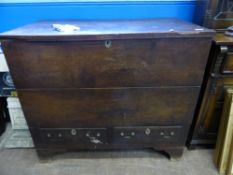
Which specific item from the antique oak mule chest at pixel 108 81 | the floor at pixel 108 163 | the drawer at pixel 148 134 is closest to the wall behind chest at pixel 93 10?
the antique oak mule chest at pixel 108 81

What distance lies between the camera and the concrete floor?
1.28m

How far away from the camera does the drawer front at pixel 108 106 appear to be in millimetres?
1102

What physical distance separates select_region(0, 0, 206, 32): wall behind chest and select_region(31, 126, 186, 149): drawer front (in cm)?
79

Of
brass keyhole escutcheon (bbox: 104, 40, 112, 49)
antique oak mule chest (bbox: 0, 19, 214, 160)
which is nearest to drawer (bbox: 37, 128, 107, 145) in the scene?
antique oak mule chest (bbox: 0, 19, 214, 160)

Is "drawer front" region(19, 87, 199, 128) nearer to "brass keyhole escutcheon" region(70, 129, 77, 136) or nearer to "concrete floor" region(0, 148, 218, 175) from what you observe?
"brass keyhole escutcheon" region(70, 129, 77, 136)

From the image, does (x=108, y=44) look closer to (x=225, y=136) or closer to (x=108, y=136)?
(x=108, y=136)

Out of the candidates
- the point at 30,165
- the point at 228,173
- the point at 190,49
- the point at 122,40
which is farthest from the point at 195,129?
the point at 30,165

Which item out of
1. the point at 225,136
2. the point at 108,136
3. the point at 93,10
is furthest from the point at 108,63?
the point at 225,136

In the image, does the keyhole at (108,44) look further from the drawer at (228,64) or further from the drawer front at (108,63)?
the drawer at (228,64)

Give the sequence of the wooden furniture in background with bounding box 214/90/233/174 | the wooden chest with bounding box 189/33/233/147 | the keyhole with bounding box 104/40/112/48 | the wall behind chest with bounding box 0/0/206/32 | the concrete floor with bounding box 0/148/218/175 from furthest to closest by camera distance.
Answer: the wall behind chest with bounding box 0/0/206/32 → the concrete floor with bounding box 0/148/218/175 → the wooden furniture in background with bounding box 214/90/233/174 → the wooden chest with bounding box 189/33/233/147 → the keyhole with bounding box 104/40/112/48

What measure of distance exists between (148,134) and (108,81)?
1.42 ft

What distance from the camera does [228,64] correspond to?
1.09m

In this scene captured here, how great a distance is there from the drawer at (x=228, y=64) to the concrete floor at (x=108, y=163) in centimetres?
62

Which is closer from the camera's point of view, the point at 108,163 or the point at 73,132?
the point at 73,132
